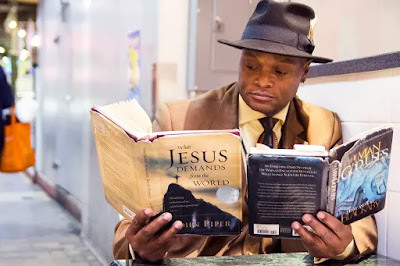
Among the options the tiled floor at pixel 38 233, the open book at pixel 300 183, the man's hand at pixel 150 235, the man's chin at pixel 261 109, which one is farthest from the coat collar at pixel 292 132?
the tiled floor at pixel 38 233

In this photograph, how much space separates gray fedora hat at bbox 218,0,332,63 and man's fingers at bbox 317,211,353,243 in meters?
0.52

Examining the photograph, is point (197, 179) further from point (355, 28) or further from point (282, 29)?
point (355, 28)

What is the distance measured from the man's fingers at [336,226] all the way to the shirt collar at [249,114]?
0.54 m

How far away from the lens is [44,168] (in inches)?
385

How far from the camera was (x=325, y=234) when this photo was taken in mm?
1462

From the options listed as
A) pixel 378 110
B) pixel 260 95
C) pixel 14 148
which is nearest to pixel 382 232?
pixel 378 110

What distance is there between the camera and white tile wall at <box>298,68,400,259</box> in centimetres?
191

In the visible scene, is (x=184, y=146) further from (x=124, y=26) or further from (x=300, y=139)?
(x=124, y=26)

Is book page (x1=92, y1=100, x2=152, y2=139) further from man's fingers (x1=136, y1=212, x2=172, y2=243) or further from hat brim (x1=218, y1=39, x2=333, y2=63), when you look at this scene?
hat brim (x1=218, y1=39, x2=333, y2=63)

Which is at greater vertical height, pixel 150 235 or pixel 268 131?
pixel 268 131

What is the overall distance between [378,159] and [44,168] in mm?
8776

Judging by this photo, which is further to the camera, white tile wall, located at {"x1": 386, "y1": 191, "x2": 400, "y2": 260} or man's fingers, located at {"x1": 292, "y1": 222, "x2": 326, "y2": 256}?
white tile wall, located at {"x1": 386, "y1": 191, "x2": 400, "y2": 260}

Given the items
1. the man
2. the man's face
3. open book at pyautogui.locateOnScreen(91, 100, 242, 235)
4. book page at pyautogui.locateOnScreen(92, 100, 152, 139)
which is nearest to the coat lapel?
the man

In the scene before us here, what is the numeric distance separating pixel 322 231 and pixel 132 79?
278 centimetres
